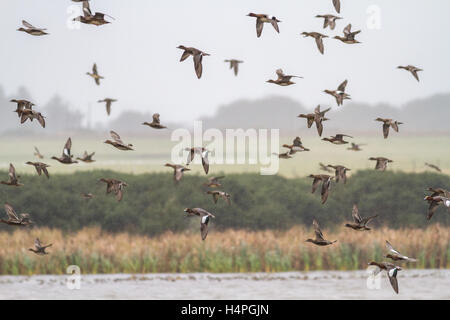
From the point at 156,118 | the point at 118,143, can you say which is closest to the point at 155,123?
the point at 156,118

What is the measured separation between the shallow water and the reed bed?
457 mm

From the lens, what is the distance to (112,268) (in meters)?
19.9

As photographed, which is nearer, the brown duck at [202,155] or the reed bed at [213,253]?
the brown duck at [202,155]

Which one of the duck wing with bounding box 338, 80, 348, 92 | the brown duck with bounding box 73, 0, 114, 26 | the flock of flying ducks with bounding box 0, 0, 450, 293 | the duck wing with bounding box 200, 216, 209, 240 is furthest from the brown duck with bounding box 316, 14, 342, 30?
the duck wing with bounding box 200, 216, 209, 240

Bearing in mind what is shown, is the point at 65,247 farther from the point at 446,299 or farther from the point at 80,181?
the point at 446,299

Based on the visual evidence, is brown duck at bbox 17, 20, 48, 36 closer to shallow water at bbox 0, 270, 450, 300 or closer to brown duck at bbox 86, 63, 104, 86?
brown duck at bbox 86, 63, 104, 86

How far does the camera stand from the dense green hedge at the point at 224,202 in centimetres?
2305

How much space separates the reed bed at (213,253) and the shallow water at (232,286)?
457 mm

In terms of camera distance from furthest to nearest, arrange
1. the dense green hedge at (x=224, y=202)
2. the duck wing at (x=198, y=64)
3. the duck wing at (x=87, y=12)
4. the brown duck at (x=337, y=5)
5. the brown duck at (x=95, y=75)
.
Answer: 1. the dense green hedge at (x=224, y=202)
2. the brown duck at (x=95, y=75)
3. the brown duck at (x=337, y=5)
4. the duck wing at (x=87, y=12)
5. the duck wing at (x=198, y=64)

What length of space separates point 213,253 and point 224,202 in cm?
377

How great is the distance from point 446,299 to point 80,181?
13336 mm

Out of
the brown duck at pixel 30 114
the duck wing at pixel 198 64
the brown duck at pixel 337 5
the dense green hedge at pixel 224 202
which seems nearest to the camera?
the duck wing at pixel 198 64

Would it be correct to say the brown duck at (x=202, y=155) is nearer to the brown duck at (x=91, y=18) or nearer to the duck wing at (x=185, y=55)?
the duck wing at (x=185, y=55)

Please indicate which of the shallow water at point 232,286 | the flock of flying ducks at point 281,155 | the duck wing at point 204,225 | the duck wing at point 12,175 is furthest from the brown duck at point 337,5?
the shallow water at point 232,286
